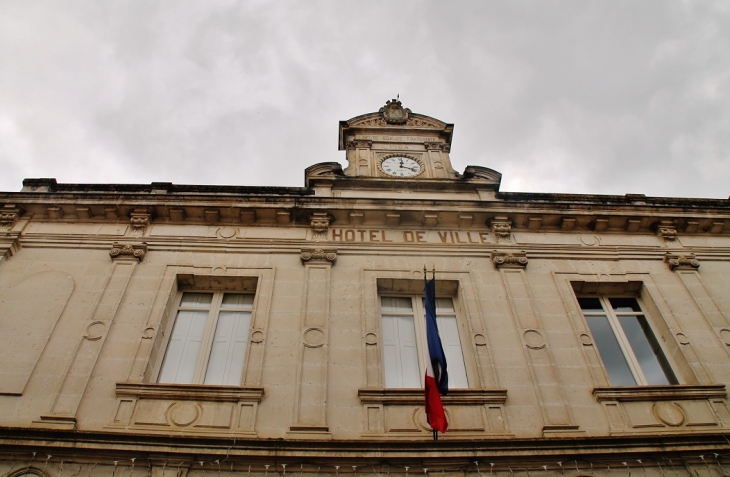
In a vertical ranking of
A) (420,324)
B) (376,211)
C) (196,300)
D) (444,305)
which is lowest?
(420,324)

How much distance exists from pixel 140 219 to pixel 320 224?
148 inches

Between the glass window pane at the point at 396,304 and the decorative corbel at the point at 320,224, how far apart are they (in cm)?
187

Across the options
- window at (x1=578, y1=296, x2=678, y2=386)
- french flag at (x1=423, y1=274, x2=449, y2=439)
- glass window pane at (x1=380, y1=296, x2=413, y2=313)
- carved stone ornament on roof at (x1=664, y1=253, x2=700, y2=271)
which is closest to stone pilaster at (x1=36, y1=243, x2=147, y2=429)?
glass window pane at (x1=380, y1=296, x2=413, y2=313)

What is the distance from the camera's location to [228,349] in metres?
9.51

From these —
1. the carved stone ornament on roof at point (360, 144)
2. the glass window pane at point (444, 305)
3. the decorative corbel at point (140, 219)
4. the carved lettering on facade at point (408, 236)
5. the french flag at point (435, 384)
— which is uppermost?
the carved stone ornament on roof at point (360, 144)

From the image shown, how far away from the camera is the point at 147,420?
7.99m

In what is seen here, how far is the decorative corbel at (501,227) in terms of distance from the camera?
11445 millimetres

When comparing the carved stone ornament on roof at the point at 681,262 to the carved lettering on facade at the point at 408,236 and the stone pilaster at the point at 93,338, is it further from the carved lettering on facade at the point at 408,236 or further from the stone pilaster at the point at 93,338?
the stone pilaster at the point at 93,338

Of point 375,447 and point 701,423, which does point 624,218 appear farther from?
point 375,447

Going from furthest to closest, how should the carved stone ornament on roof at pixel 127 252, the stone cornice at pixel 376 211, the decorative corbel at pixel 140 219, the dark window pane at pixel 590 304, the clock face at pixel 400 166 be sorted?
the clock face at pixel 400 166
the stone cornice at pixel 376 211
the decorative corbel at pixel 140 219
the dark window pane at pixel 590 304
the carved stone ornament on roof at pixel 127 252

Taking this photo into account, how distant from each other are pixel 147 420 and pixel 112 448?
66cm

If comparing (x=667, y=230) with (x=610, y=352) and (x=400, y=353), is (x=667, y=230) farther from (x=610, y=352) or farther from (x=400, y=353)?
(x=400, y=353)

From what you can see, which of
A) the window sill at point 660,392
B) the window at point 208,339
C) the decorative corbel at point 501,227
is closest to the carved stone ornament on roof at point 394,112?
the decorative corbel at point 501,227

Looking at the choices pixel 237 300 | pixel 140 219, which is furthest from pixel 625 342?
pixel 140 219
